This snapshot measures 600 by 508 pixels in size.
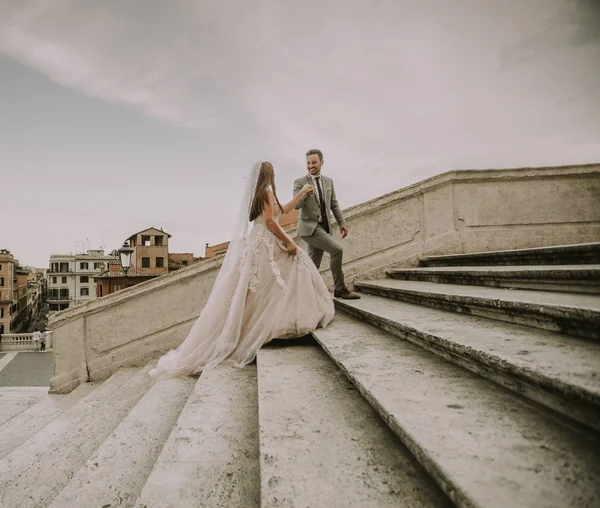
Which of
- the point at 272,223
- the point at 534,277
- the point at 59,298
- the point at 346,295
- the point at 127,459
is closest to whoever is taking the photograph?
the point at 127,459

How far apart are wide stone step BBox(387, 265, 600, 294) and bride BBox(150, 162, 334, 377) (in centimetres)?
163

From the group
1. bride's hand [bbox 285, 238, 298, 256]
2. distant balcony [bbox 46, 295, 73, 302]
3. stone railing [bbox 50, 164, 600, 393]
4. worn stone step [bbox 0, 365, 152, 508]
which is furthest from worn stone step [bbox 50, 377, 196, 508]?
distant balcony [bbox 46, 295, 73, 302]

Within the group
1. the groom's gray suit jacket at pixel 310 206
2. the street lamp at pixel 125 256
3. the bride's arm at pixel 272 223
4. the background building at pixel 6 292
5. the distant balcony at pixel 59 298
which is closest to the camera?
the bride's arm at pixel 272 223

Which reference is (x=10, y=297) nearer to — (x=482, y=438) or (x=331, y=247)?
(x=331, y=247)

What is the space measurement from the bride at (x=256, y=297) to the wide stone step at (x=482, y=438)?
4.27ft

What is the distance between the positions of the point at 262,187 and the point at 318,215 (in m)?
0.99

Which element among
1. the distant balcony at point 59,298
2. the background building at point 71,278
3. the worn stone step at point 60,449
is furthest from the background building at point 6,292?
the worn stone step at point 60,449

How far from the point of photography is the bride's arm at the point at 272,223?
10.9 ft

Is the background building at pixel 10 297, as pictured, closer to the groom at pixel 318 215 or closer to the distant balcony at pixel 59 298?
the distant balcony at pixel 59 298

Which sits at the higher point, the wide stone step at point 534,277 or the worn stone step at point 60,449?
the wide stone step at point 534,277

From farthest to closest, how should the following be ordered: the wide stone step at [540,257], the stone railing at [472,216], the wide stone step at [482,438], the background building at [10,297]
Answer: the background building at [10,297] → the stone railing at [472,216] → the wide stone step at [540,257] → the wide stone step at [482,438]

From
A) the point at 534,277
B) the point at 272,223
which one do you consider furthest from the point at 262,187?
the point at 534,277

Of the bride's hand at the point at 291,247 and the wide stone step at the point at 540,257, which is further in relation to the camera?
the bride's hand at the point at 291,247

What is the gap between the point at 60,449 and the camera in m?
2.46
